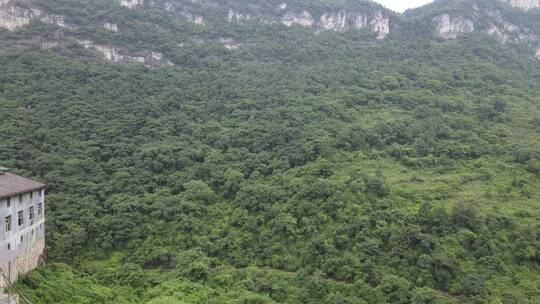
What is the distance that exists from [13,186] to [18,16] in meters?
44.0

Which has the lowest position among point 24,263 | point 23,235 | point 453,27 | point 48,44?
point 24,263

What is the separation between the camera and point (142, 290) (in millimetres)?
32000

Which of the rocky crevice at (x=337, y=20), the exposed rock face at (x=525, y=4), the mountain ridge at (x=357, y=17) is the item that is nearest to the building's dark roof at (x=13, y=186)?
the mountain ridge at (x=357, y=17)

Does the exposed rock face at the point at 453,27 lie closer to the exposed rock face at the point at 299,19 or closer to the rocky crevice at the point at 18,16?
the exposed rock face at the point at 299,19

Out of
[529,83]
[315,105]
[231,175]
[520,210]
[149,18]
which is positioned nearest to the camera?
[520,210]

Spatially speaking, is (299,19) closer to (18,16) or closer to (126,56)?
(126,56)

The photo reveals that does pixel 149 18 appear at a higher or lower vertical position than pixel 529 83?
higher

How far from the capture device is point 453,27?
84.8 m

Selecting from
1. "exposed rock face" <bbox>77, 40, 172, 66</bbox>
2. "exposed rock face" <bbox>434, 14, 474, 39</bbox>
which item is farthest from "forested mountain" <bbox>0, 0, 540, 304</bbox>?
"exposed rock face" <bbox>434, 14, 474, 39</bbox>

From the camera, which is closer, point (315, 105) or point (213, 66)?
point (315, 105)

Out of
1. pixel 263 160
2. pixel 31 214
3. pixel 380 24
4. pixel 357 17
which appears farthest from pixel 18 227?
pixel 357 17

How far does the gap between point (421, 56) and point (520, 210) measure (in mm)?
41290

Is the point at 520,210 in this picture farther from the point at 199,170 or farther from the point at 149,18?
the point at 149,18

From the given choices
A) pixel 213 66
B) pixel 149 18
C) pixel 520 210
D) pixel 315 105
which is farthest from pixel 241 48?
pixel 520 210
